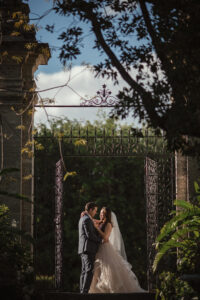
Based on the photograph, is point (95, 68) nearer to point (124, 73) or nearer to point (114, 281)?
point (124, 73)

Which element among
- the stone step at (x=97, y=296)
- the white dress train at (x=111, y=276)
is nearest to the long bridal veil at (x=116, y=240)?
the white dress train at (x=111, y=276)

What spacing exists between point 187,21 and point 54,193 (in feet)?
19.6

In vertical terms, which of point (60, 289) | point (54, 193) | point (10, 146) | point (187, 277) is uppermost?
point (10, 146)

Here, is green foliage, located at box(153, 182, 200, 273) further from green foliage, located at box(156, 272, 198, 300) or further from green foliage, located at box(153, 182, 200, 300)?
green foliage, located at box(156, 272, 198, 300)

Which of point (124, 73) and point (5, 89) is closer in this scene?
point (124, 73)

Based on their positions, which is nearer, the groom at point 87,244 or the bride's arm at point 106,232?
the groom at point 87,244

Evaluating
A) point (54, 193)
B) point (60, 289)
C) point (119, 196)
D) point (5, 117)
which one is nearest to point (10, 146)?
point (5, 117)

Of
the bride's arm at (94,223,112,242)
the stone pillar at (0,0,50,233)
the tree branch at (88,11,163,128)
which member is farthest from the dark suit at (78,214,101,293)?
the tree branch at (88,11,163,128)

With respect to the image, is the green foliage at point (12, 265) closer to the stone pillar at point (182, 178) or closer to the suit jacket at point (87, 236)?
the suit jacket at point (87, 236)

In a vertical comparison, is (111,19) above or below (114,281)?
above

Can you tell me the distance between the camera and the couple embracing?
9595 millimetres

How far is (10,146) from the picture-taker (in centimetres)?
800

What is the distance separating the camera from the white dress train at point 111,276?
9617 millimetres

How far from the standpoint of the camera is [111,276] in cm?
964
